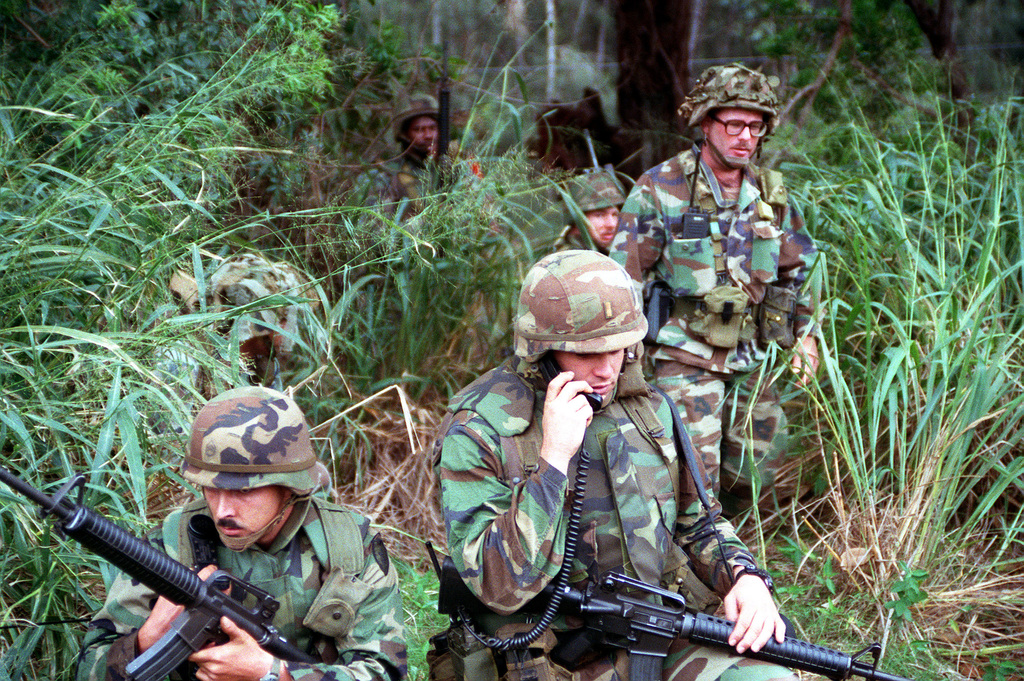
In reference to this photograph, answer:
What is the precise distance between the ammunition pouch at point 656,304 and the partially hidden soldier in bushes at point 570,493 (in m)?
1.70

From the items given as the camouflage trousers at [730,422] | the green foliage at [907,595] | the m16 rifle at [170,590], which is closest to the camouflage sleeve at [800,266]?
the camouflage trousers at [730,422]

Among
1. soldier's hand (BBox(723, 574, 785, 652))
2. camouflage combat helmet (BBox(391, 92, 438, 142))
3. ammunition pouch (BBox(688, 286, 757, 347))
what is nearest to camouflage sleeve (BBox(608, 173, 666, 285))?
ammunition pouch (BBox(688, 286, 757, 347))

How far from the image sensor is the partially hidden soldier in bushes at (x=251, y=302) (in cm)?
333

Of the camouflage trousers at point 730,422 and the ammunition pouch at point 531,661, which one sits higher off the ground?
the ammunition pouch at point 531,661

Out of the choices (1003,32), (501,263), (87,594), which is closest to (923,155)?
(501,263)

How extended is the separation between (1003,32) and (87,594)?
13806mm

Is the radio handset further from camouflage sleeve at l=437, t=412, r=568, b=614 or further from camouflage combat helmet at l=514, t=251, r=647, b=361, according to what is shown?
camouflage sleeve at l=437, t=412, r=568, b=614

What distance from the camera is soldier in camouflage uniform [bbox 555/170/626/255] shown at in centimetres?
490

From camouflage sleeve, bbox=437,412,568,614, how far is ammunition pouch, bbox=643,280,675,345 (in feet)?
6.71

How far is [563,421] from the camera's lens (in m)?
2.22

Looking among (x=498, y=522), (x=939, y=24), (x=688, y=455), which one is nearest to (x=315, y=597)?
(x=498, y=522)

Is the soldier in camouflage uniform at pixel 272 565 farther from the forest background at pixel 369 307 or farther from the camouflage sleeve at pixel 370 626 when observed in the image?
the forest background at pixel 369 307

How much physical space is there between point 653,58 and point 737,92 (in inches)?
94.7

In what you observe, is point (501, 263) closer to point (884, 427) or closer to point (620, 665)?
point (884, 427)
